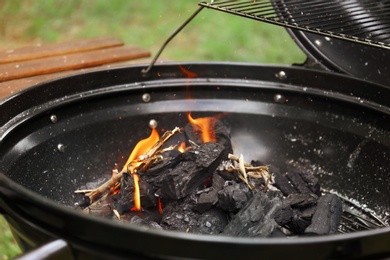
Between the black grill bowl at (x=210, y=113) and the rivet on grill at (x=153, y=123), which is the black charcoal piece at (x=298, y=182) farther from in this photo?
the rivet on grill at (x=153, y=123)

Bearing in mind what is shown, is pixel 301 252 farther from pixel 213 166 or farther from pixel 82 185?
pixel 82 185

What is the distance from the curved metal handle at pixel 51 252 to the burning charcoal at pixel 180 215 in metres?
0.49

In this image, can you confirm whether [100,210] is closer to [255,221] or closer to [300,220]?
[255,221]

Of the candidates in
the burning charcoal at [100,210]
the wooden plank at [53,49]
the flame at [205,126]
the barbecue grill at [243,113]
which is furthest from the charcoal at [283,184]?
the wooden plank at [53,49]

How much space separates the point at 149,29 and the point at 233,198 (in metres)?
4.04

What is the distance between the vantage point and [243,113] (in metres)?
1.96

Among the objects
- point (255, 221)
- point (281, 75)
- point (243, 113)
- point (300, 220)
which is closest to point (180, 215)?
point (255, 221)

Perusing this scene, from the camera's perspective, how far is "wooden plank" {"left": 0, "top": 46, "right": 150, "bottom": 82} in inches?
84.6

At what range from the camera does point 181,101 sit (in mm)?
1953

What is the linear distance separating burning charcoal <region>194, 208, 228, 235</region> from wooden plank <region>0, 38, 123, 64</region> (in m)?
1.28

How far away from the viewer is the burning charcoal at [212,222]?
1.46m

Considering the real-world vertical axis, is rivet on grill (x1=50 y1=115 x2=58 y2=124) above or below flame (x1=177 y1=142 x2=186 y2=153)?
above

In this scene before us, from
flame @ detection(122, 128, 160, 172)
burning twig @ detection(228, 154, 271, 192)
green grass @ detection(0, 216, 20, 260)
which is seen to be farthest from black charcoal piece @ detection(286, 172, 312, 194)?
green grass @ detection(0, 216, 20, 260)

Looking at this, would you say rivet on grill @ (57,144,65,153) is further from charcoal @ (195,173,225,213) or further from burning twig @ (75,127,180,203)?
charcoal @ (195,173,225,213)
